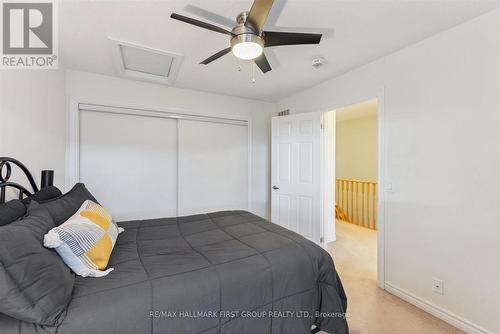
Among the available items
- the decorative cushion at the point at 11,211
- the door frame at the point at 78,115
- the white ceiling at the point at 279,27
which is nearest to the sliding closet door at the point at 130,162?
the door frame at the point at 78,115

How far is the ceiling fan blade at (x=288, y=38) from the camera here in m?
1.42

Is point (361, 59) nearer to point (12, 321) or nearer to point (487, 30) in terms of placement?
point (487, 30)

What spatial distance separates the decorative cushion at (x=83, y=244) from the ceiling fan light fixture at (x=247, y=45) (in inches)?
53.6

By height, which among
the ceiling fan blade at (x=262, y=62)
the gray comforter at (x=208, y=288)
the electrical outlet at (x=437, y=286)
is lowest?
the electrical outlet at (x=437, y=286)

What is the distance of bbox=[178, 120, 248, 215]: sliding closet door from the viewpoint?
3230mm

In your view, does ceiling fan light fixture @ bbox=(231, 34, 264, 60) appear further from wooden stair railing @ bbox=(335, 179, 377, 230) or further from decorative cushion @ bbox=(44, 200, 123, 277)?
wooden stair railing @ bbox=(335, 179, 377, 230)

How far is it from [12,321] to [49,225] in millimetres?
418

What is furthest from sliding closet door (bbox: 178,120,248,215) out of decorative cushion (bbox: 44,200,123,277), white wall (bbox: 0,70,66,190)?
decorative cushion (bbox: 44,200,123,277)

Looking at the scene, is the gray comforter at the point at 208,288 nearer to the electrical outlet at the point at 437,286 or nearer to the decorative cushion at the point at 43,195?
the decorative cushion at the point at 43,195

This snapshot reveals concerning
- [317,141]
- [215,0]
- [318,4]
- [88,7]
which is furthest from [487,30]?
[88,7]

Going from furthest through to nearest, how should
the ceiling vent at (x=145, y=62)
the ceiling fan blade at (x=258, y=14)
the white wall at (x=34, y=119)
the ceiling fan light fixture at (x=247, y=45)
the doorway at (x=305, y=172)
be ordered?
the doorway at (x=305, y=172)
the ceiling vent at (x=145, y=62)
the white wall at (x=34, y=119)
the ceiling fan light fixture at (x=247, y=45)
the ceiling fan blade at (x=258, y=14)

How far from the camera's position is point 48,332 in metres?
0.79

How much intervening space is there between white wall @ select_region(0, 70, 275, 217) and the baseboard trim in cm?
209

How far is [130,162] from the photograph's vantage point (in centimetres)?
288
